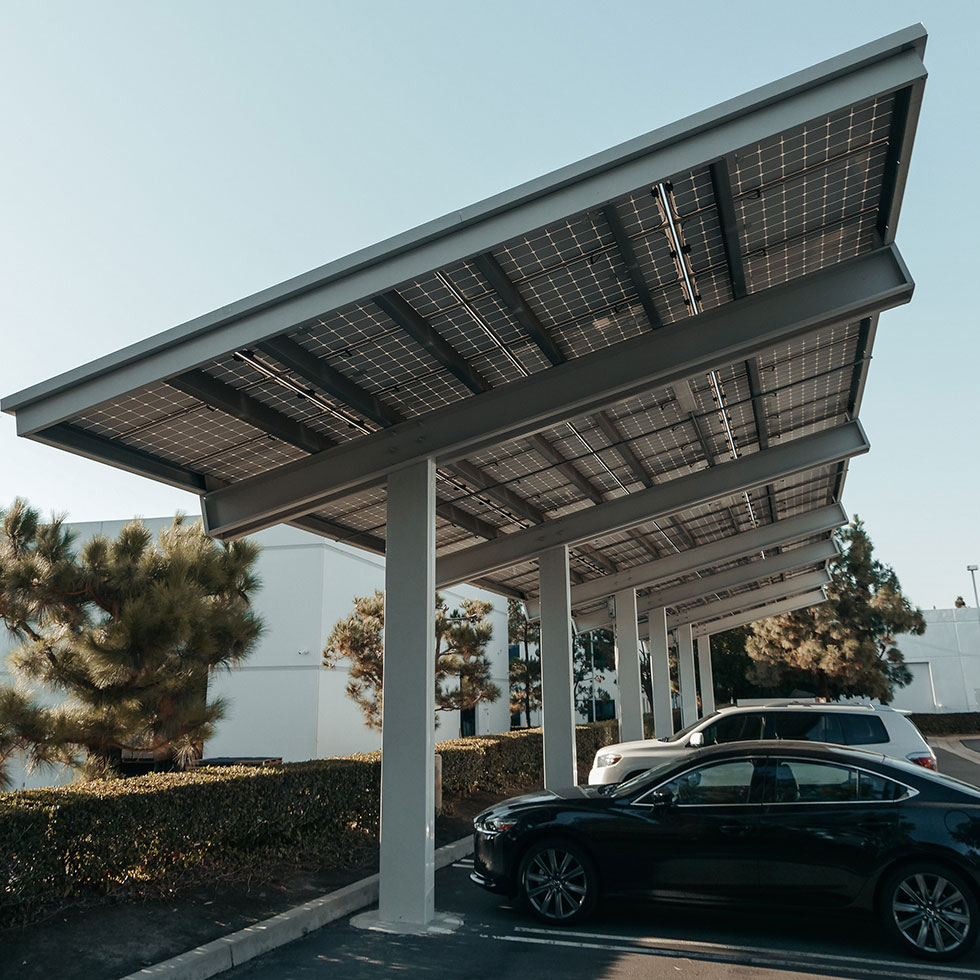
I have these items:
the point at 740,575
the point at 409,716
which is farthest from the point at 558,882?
the point at 740,575

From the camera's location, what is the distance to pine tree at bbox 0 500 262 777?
36.6 ft

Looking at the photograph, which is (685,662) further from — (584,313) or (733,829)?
(584,313)

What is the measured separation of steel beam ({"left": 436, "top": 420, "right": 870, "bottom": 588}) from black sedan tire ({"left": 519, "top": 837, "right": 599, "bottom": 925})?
6842 millimetres

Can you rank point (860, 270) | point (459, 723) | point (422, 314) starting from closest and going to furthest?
1. point (422, 314)
2. point (860, 270)
3. point (459, 723)

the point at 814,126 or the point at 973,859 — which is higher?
the point at 814,126

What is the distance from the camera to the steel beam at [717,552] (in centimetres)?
1956

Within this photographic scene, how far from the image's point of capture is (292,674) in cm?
2586

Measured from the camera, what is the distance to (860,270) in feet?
28.2

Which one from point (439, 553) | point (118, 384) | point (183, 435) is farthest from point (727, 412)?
point (118, 384)

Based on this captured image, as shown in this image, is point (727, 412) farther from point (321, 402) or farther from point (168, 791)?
point (168, 791)

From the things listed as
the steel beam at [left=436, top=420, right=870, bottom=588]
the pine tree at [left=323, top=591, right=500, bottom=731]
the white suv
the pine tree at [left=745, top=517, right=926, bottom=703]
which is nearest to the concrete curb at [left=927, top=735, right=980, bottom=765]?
the pine tree at [left=745, top=517, right=926, bottom=703]

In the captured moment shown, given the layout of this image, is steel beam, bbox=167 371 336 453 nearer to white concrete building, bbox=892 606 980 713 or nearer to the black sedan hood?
the black sedan hood

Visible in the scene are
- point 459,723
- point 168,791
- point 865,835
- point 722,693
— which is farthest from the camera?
point 722,693

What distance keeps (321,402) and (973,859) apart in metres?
6.39
